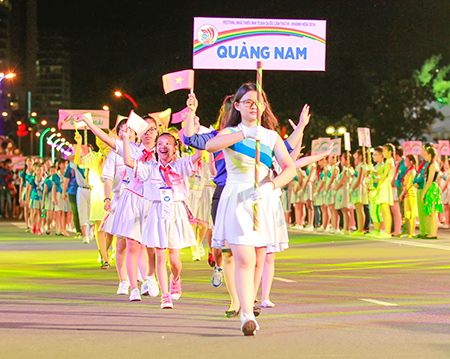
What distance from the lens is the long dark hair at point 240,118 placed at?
23.2ft

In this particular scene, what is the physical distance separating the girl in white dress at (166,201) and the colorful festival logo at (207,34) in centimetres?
1666

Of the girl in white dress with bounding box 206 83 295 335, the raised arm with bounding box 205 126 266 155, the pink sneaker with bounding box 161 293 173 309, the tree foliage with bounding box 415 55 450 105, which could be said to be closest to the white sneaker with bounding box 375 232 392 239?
the pink sneaker with bounding box 161 293 173 309

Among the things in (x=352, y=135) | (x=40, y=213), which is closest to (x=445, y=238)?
(x=40, y=213)

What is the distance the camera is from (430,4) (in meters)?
55.2

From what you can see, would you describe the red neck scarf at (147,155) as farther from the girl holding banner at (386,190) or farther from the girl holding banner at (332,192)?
the girl holding banner at (332,192)

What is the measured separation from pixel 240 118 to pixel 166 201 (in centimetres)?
191

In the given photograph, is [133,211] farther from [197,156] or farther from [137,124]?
[197,156]

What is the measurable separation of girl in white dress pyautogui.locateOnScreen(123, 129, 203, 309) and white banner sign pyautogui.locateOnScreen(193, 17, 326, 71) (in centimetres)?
1629

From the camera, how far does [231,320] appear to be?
24.3ft

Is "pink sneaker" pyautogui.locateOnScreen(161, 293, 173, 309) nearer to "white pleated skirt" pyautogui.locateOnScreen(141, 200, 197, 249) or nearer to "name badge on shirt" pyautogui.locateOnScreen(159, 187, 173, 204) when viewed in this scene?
"white pleated skirt" pyautogui.locateOnScreen(141, 200, 197, 249)

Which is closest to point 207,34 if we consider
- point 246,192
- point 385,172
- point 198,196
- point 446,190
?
point 385,172

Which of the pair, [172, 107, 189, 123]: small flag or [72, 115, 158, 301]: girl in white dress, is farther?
[172, 107, 189, 123]: small flag

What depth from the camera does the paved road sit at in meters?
6.05

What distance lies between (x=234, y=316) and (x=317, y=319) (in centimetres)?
74
